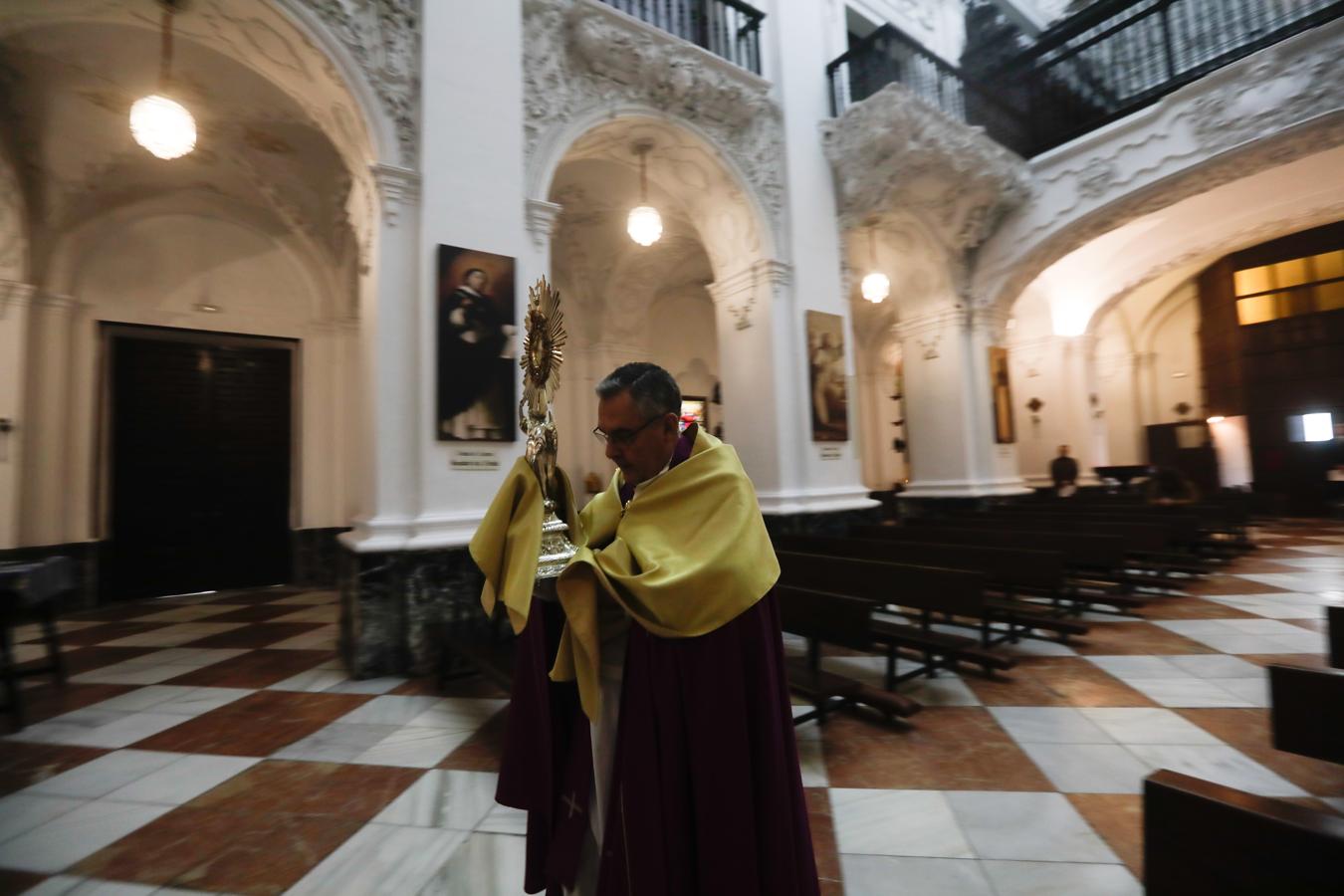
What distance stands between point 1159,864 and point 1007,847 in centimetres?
157

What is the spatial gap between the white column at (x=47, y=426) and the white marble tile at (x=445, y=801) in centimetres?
710

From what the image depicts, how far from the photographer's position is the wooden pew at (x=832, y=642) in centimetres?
292

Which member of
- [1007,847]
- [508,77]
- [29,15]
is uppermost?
[29,15]

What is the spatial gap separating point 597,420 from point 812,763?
6.67ft

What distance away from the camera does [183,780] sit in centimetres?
273

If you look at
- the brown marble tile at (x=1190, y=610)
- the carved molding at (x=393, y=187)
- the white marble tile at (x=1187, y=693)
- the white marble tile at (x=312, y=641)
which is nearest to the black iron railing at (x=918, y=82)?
the carved molding at (x=393, y=187)

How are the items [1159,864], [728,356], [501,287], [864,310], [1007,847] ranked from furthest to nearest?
[864,310] → [728,356] → [501,287] → [1007,847] → [1159,864]

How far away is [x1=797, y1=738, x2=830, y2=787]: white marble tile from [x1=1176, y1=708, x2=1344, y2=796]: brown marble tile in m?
1.65

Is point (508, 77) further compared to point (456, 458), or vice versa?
point (508, 77)

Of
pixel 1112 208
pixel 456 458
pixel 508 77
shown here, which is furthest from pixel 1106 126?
pixel 456 458

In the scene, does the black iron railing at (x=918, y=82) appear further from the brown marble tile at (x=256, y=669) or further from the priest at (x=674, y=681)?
the brown marble tile at (x=256, y=669)

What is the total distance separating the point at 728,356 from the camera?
300 inches

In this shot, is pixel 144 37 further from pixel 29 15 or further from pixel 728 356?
pixel 728 356

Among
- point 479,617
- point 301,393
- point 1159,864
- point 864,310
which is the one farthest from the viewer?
point 864,310
